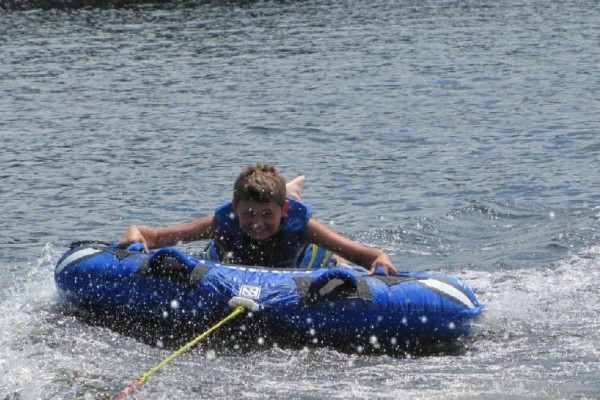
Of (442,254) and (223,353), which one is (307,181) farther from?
(223,353)

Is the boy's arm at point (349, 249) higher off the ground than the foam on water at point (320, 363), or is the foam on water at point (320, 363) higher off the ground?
the boy's arm at point (349, 249)

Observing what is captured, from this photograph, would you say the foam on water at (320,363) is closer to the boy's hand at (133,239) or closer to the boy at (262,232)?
the boy's hand at (133,239)

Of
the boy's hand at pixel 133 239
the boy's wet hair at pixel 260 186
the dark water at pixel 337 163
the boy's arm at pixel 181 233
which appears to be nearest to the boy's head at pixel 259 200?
the boy's wet hair at pixel 260 186

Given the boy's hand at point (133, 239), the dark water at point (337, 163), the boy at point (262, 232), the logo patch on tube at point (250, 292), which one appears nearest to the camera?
the dark water at point (337, 163)

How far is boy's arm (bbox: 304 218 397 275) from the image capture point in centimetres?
814

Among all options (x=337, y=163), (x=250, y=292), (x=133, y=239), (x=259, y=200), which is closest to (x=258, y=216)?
(x=259, y=200)

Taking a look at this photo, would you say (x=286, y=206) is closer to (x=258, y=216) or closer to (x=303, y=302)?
(x=258, y=216)

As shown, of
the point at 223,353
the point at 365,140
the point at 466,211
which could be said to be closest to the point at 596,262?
the point at 466,211

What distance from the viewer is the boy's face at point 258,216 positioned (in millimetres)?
8008

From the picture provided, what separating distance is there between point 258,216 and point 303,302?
69 cm

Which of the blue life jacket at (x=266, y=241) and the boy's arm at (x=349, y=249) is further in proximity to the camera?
the blue life jacket at (x=266, y=241)

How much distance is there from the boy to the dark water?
785 millimetres

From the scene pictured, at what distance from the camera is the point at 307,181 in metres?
13.2

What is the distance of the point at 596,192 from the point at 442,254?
2.48 metres
